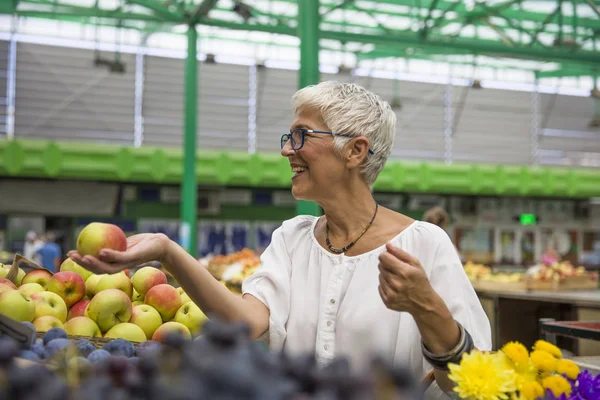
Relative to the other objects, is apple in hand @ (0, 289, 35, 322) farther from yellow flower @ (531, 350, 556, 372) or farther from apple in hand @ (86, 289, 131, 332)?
yellow flower @ (531, 350, 556, 372)

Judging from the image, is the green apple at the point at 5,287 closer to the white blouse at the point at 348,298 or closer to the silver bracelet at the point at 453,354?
A: the white blouse at the point at 348,298

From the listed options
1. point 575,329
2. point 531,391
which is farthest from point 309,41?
point 531,391

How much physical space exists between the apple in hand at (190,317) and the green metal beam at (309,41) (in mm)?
4572

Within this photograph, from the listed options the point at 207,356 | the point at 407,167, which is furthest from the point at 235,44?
the point at 207,356

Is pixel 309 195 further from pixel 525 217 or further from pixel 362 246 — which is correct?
pixel 525 217

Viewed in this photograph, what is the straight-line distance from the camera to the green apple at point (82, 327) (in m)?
1.97

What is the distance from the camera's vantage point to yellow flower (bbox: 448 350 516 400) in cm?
124

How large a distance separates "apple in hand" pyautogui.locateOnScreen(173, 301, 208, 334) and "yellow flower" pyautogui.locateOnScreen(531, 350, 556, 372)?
1.18 metres

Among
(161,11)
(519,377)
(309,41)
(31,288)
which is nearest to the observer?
(519,377)

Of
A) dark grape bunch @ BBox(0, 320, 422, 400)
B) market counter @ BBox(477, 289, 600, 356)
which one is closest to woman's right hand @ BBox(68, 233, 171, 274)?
dark grape bunch @ BBox(0, 320, 422, 400)

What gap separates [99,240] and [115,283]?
2.50 feet

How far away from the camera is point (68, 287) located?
2238mm

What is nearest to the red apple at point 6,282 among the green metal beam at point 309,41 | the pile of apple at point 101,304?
the pile of apple at point 101,304

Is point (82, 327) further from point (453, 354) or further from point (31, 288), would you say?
point (453, 354)
